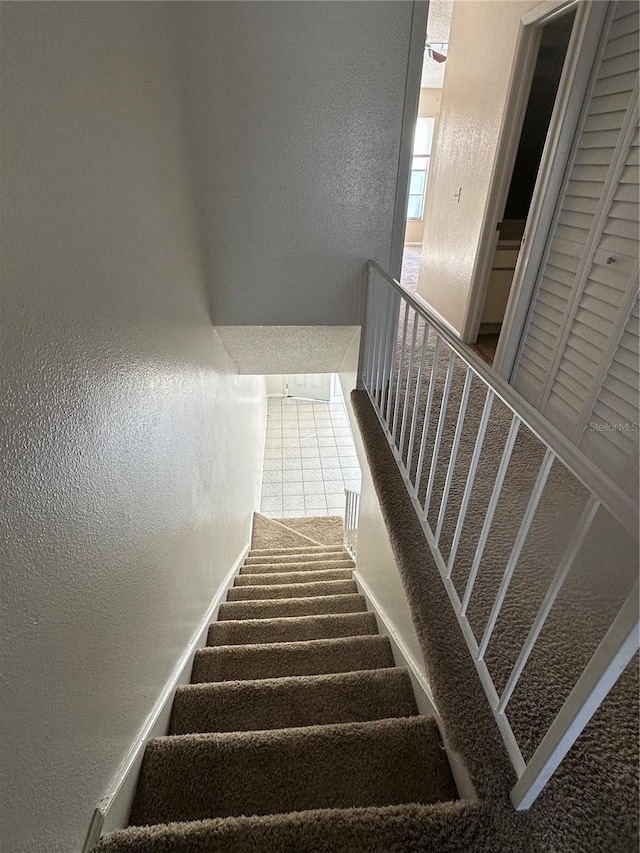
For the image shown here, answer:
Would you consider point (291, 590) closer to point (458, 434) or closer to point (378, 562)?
point (378, 562)

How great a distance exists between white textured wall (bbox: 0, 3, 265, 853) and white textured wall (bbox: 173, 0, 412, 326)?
360mm

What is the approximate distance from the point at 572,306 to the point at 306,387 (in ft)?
18.7

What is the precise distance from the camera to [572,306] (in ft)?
6.85

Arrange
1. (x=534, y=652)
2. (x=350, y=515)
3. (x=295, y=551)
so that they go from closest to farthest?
1. (x=534, y=652)
2. (x=295, y=551)
3. (x=350, y=515)

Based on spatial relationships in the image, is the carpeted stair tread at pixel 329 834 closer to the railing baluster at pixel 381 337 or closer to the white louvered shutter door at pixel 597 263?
the white louvered shutter door at pixel 597 263

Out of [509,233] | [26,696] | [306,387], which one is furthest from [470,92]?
[306,387]

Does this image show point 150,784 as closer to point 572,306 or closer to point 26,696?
point 26,696

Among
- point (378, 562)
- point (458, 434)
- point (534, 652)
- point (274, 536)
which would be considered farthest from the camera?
point (274, 536)

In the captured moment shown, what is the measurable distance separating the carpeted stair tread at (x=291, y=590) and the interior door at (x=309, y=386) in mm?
4832

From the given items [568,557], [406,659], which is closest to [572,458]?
[568,557]

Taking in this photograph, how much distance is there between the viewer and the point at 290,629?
2.13m

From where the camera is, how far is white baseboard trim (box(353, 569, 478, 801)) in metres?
1.14

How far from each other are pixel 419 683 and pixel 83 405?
4.73 feet

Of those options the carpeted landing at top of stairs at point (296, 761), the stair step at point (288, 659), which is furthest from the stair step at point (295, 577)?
the stair step at point (288, 659)
